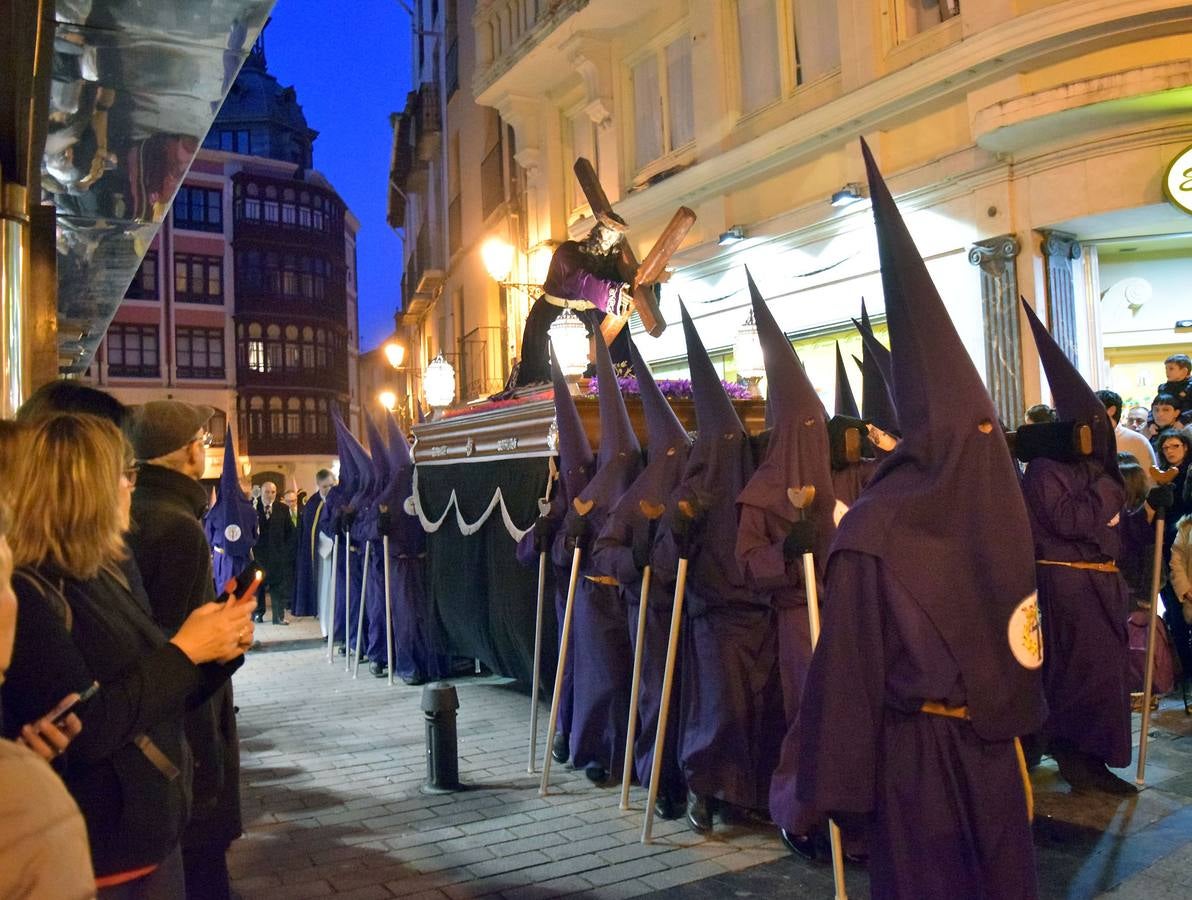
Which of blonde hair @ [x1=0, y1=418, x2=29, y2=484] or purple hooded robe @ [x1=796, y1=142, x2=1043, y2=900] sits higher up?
blonde hair @ [x1=0, y1=418, x2=29, y2=484]

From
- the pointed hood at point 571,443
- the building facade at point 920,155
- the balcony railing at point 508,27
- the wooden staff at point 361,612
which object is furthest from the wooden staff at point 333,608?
the balcony railing at point 508,27

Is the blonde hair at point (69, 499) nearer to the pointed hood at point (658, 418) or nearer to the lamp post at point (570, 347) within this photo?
the pointed hood at point (658, 418)

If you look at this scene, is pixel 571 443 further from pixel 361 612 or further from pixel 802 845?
pixel 361 612

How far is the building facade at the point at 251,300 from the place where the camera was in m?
48.1

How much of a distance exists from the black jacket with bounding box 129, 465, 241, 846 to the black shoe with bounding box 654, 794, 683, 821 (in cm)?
262

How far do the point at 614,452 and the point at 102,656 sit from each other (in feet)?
13.8

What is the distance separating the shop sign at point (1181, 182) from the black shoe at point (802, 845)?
23.3ft

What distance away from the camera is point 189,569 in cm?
354

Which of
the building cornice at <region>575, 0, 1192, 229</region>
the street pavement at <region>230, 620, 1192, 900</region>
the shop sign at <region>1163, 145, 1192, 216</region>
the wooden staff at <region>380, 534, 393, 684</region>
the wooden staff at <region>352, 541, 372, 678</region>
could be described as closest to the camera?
the street pavement at <region>230, 620, 1192, 900</region>

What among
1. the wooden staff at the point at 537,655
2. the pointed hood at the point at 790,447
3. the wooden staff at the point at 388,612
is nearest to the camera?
the pointed hood at the point at 790,447

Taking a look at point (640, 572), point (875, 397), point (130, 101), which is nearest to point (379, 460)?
point (640, 572)

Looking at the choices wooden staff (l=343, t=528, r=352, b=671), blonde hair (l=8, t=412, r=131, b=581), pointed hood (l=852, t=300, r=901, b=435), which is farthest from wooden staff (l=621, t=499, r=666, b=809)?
wooden staff (l=343, t=528, r=352, b=671)

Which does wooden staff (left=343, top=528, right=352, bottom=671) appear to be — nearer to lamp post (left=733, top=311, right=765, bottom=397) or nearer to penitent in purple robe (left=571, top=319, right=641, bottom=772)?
lamp post (left=733, top=311, right=765, bottom=397)

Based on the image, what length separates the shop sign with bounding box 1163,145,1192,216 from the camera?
899 centimetres
